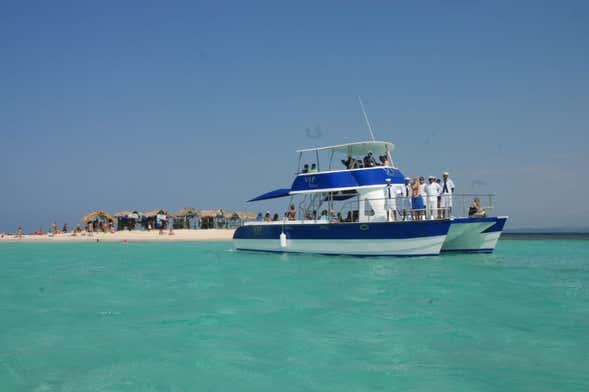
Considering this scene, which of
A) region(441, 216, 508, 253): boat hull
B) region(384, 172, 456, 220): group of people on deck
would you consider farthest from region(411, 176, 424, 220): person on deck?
region(441, 216, 508, 253): boat hull

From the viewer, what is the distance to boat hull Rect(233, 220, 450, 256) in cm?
1788

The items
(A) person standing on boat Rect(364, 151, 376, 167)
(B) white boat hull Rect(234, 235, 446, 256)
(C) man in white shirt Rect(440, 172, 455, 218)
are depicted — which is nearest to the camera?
(B) white boat hull Rect(234, 235, 446, 256)

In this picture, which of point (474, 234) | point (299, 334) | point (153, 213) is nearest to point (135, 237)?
point (153, 213)

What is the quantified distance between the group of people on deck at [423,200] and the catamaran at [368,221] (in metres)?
0.04

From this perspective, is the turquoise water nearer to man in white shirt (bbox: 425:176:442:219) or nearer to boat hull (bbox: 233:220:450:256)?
boat hull (bbox: 233:220:450:256)

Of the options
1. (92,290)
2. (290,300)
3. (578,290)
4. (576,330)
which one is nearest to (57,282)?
(92,290)

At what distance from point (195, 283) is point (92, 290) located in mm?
2511

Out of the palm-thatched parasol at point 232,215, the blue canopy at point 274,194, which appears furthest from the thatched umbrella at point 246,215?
the blue canopy at point 274,194

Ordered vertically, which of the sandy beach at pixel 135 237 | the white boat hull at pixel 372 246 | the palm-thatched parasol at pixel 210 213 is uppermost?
the palm-thatched parasol at pixel 210 213

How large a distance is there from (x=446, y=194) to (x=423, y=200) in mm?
1002

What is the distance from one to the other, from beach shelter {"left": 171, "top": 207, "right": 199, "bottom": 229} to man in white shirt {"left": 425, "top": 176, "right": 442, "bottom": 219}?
36892mm

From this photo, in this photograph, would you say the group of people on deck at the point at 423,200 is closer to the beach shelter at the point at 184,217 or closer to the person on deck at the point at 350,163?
the person on deck at the point at 350,163

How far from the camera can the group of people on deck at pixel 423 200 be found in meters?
18.5

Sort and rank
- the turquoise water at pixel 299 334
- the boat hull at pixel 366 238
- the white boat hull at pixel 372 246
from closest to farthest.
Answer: the turquoise water at pixel 299 334 < the boat hull at pixel 366 238 < the white boat hull at pixel 372 246
